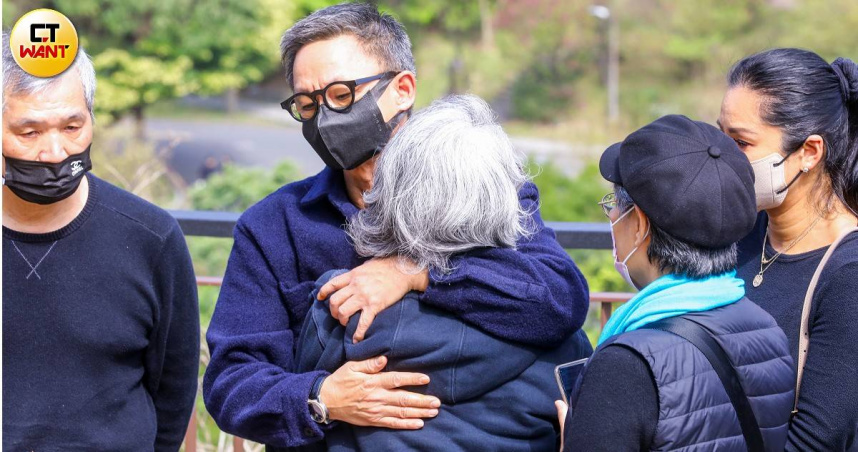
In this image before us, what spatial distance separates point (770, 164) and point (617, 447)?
3.14 feet

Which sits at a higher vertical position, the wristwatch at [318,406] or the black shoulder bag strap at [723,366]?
the black shoulder bag strap at [723,366]

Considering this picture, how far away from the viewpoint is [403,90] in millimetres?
2332

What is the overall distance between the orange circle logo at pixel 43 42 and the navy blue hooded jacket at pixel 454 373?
0.81m

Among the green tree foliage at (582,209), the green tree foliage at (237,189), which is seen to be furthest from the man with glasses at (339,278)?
the green tree foliage at (237,189)

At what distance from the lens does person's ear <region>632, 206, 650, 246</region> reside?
6.00ft

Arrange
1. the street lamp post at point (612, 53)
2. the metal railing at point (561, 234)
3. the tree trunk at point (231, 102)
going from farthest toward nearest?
the tree trunk at point (231, 102), the street lamp post at point (612, 53), the metal railing at point (561, 234)

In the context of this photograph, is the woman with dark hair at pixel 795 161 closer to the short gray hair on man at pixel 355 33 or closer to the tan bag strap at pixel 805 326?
the tan bag strap at pixel 805 326

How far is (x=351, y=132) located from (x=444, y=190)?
19.3 inches

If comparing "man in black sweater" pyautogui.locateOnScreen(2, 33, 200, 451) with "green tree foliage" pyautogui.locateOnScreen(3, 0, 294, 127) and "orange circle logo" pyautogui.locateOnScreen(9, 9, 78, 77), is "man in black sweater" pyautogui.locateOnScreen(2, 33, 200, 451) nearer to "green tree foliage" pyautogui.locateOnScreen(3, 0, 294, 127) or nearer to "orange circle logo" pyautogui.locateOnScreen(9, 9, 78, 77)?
"orange circle logo" pyautogui.locateOnScreen(9, 9, 78, 77)

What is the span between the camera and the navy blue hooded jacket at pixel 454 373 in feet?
6.10

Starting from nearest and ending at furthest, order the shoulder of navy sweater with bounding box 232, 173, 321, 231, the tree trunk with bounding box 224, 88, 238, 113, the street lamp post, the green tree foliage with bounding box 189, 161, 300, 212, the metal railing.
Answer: the shoulder of navy sweater with bounding box 232, 173, 321, 231, the metal railing, the green tree foliage with bounding box 189, 161, 300, 212, the street lamp post, the tree trunk with bounding box 224, 88, 238, 113

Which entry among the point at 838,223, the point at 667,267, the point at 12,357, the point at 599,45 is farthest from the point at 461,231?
the point at 599,45

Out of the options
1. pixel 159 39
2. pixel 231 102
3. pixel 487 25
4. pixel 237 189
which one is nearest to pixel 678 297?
pixel 237 189

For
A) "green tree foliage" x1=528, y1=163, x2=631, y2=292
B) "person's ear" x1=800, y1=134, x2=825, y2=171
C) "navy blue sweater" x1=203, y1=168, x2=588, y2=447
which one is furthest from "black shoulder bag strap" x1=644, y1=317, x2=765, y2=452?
"green tree foliage" x1=528, y1=163, x2=631, y2=292
